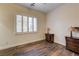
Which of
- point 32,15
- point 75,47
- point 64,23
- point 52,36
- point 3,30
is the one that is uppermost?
point 32,15

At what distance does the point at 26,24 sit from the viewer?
152 inches

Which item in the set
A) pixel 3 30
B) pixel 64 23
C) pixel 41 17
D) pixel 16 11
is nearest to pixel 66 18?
pixel 64 23

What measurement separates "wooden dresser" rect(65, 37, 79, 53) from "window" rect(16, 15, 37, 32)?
6.04 feet

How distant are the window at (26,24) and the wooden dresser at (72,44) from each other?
6.04 feet

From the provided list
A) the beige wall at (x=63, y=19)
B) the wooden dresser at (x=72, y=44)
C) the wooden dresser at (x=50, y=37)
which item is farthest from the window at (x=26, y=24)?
the wooden dresser at (x=72, y=44)

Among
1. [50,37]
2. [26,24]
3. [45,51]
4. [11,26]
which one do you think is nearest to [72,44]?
[45,51]

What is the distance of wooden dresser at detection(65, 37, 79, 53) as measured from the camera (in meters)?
2.71

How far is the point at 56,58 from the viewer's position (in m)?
0.81

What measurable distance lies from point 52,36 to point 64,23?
868 millimetres

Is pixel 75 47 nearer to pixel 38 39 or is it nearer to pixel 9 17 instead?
pixel 38 39

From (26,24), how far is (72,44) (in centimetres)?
221

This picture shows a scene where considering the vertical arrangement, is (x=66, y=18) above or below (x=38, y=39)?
above

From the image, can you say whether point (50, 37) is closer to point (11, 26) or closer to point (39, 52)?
point (39, 52)

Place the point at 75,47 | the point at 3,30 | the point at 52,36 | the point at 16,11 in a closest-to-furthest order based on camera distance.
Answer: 1. the point at 75,47
2. the point at 3,30
3. the point at 16,11
4. the point at 52,36
